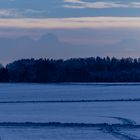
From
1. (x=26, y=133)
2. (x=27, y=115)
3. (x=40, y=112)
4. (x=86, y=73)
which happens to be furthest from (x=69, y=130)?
(x=86, y=73)

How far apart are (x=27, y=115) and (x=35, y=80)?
81583 mm

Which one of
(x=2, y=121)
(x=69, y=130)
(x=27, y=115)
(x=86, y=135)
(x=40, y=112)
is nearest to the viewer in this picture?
(x=86, y=135)

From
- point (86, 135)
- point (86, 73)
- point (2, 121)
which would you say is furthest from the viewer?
point (86, 73)

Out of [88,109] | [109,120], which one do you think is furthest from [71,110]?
[109,120]

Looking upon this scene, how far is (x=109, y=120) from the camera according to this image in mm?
28062

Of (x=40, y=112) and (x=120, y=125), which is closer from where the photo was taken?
(x=120, y=125)

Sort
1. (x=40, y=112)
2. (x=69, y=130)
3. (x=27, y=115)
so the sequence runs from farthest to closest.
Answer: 1. (x=40, y=112)
2. (x=27, y=115)
3. (x=69, y=130)

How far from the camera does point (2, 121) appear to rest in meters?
27.9

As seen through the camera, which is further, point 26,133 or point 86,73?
point 86,73

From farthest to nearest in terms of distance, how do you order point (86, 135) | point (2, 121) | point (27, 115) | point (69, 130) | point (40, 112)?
point (40, 112)
point (27, 115)
point (2, 121)
point (69, 130)
point (86, 135)

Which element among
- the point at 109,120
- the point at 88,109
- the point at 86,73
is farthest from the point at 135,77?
the point at 109,120

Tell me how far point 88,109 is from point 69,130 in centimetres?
A: 1182

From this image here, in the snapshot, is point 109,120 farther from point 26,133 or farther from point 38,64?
point 38,64

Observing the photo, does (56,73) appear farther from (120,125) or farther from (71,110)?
(120,125)
